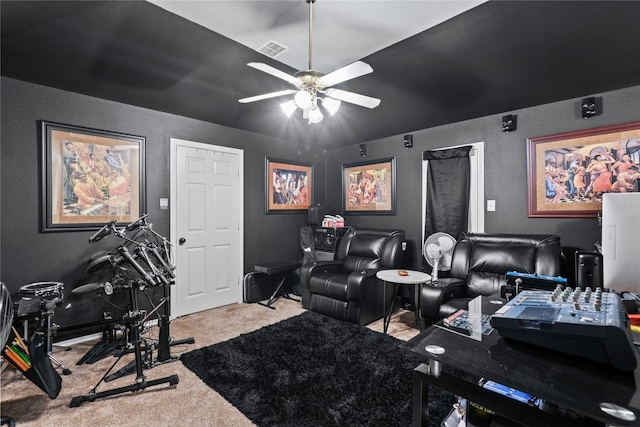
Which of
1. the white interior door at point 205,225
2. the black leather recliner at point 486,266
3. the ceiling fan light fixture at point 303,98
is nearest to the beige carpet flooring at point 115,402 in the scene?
the white interior door at point 205,225

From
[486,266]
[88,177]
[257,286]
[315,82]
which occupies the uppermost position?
[315,82]

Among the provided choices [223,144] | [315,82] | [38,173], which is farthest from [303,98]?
[38,173]

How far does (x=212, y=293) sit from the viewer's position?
159 inches

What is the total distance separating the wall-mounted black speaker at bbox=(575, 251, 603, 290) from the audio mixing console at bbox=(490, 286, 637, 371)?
33cm

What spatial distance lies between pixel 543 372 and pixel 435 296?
6.65ft

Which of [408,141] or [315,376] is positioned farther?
[408,141]

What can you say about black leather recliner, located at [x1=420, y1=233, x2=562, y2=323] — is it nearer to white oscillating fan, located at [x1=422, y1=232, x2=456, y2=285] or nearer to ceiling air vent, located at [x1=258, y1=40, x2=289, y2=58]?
white oscillating fan, located at [x1=422, y1=232, x2=456, y2=285]

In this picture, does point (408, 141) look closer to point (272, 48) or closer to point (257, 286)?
point (272, 48)

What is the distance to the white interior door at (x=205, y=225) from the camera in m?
3.73

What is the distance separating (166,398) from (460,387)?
80.9 inches

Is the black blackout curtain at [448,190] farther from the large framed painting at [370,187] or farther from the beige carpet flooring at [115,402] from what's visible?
the beige carpet flooring at [115,402]

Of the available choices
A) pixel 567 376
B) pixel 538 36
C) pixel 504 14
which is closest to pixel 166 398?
pixel 567 376

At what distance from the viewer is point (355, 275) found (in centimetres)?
343

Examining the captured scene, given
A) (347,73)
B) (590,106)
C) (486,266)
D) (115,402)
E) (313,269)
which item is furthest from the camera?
(313,269)
